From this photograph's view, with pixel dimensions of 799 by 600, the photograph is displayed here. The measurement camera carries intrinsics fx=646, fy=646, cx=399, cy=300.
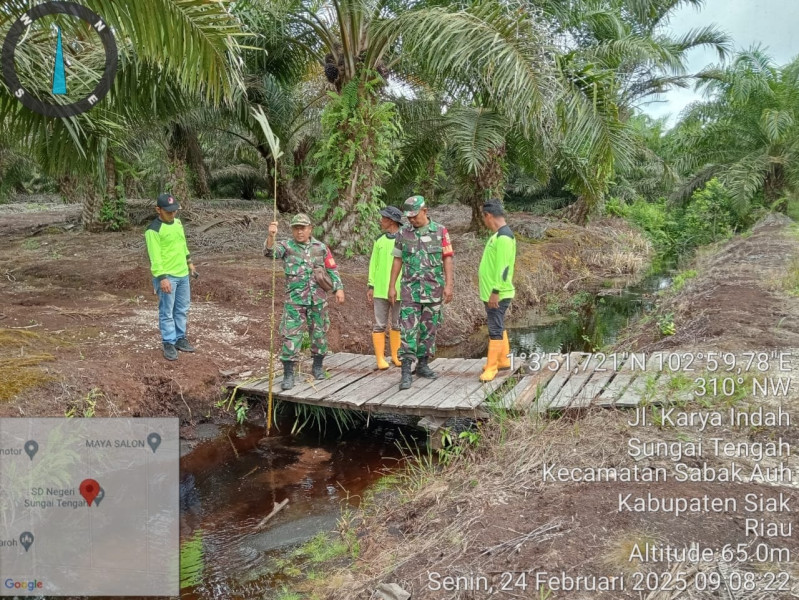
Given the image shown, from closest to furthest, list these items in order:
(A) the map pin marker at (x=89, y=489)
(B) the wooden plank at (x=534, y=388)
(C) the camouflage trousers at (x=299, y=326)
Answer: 1. (A) the map pin marker at (x=89, y=489)
2. (B) the wooden plank at (x=534, y=388)
3. (C) the camouflage trousers at (x=299, y=326)

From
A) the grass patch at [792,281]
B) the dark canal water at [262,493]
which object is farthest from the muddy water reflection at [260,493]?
the grass patch at [792,281]

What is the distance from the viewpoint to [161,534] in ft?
15.0

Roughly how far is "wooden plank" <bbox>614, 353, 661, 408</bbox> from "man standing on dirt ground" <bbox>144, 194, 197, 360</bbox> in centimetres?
431

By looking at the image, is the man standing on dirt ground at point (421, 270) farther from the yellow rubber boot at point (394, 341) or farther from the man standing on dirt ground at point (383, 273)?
the yellow rubber boot at point (394, 341)

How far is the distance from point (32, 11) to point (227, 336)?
3.86 m

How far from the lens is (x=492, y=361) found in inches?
240

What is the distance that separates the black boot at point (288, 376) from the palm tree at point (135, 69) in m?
2.57

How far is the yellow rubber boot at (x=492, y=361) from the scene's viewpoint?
6016 millimetres

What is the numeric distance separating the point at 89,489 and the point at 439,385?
10.2 ft

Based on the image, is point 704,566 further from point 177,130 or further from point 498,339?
point 177,130

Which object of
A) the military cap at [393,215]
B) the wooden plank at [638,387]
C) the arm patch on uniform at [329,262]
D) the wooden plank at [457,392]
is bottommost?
the wooden plank at [457,392]

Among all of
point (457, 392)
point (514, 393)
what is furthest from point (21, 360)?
point (514, 393)

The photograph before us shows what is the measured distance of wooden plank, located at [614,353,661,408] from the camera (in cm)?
493
